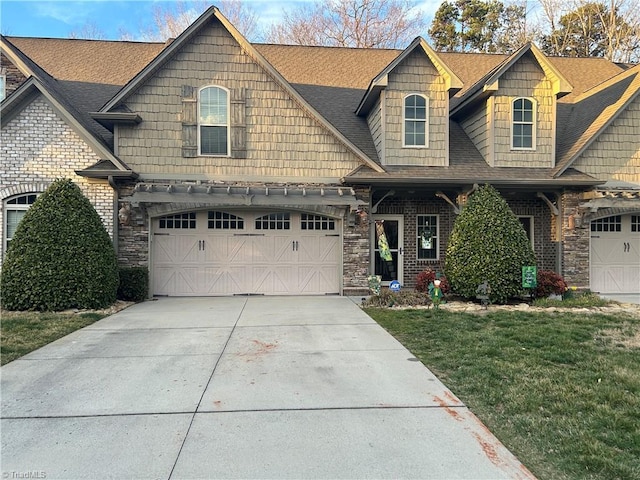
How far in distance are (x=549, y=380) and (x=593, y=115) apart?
10.9 metres

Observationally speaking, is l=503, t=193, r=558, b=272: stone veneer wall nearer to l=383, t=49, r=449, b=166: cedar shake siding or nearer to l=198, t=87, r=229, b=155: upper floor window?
l=383, t=49, r=449, b=166: cedar shake siding

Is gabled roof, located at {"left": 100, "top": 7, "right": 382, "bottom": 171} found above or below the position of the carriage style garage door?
above

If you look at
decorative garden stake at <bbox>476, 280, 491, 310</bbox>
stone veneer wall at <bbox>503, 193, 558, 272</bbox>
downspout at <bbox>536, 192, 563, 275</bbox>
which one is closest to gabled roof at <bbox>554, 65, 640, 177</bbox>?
downspout at <bbox>536, 192, 563, 275</bbox>

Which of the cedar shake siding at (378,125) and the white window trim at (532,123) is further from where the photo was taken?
the white window trim at (532,123)

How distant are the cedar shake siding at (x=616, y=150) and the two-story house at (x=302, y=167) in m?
0.04

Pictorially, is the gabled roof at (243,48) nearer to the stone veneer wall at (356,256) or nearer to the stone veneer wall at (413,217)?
the stone veneer wall at (356,256)

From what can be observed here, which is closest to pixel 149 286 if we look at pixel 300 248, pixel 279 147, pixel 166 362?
pixel 300 248

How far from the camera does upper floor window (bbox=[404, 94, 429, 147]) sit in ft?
37.3

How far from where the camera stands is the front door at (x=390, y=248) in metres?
12.1

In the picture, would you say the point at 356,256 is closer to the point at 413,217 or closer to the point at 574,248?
the point at 413,217

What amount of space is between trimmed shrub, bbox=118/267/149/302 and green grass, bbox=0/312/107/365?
5.97 feet

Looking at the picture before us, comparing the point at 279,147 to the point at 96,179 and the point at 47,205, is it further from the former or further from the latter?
the point at 47,205

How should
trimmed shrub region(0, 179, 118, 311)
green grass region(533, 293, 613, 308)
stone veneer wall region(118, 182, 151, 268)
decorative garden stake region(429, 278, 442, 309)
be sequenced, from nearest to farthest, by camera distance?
trimmed shrub region(0, 179, 118, 311) < decorative garden stake region(429, 278, 442, 309) < green grass region(533, 293, 613, 308) < stone veneer wall region(118, 182, 151, 268)
